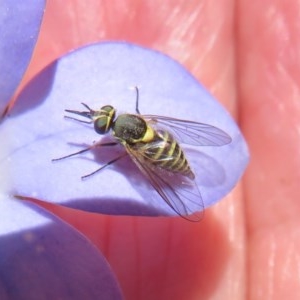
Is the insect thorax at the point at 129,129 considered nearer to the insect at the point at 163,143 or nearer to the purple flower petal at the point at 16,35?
the insect at the point at 163,143

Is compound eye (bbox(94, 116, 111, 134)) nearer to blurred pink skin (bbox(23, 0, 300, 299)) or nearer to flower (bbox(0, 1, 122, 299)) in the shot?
flower (bbox(0, 1, 122, 299))

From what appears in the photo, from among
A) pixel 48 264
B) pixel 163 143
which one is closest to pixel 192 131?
pixel 163 143

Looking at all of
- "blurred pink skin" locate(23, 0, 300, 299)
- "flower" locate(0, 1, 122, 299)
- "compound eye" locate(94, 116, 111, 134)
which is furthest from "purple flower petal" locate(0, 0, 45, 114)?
"blurred pink skin" locate(23, 0, 300, 299)

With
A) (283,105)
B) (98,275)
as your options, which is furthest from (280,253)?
(98,275)

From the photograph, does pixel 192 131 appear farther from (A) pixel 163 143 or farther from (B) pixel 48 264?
(B) pixel 48 264

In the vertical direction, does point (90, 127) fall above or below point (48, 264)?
above

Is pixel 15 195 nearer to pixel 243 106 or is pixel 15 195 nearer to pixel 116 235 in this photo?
pixel 116 235
